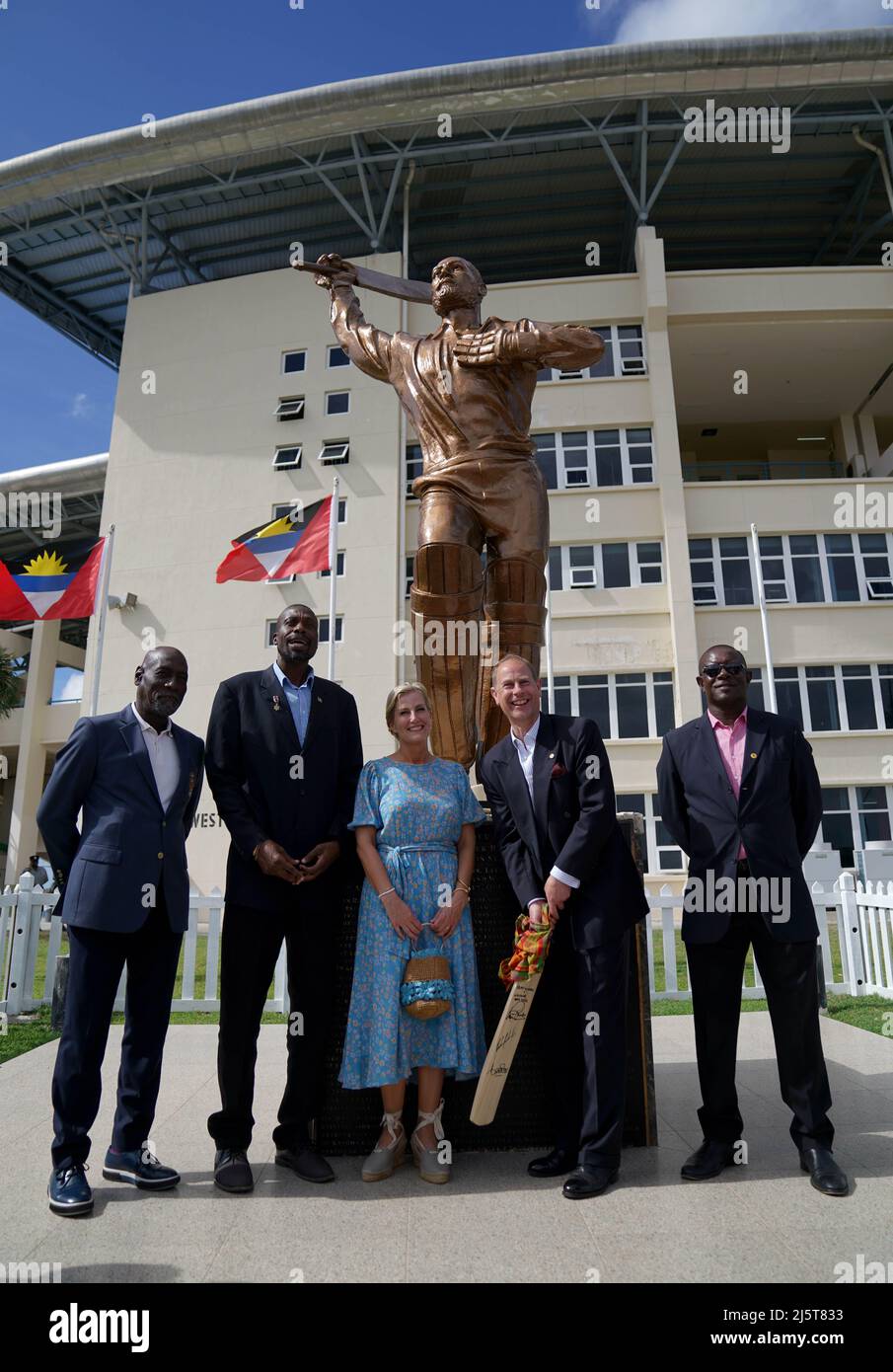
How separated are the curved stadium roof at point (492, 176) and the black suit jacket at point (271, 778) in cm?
2242

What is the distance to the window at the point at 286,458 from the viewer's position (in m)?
23.5

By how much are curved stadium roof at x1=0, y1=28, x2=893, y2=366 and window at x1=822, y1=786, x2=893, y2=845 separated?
15.4m

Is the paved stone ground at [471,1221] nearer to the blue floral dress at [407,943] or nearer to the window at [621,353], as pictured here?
the blue floral dress at [407,943]

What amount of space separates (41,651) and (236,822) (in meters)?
27.7

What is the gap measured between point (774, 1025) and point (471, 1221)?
4.85ft

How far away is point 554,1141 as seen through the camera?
3.92 meters

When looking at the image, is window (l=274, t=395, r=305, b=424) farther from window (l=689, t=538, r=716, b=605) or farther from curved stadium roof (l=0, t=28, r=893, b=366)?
window (l=689, t=538, r=716, b=605)

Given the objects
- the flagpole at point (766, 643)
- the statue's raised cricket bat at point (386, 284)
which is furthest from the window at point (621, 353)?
the statue's raised cricket bat at point (386, 284)

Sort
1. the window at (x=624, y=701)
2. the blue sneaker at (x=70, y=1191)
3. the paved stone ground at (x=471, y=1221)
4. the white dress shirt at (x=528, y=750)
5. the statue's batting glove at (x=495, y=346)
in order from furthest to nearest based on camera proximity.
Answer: the window at (x=624, y=701) → the statue's batting glove at (x=495, y=346) → the white dress shirt at (x=528, y=750) → the blue sneaker at (x=70, y=1191) → the paved stone ground at (x=471, y=1221)

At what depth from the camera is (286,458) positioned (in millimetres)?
23891

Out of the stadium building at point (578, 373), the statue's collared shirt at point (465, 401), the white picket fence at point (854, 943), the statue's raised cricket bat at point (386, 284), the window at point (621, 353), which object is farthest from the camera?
the window at point (621, 353)

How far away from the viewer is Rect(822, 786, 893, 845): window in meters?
20.7

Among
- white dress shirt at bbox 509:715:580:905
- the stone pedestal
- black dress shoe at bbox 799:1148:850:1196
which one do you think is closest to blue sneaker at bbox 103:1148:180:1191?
the stone pedestal

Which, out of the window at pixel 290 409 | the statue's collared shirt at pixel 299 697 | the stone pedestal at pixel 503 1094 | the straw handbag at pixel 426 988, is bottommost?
the stone pedestal at pixel 503 1094
